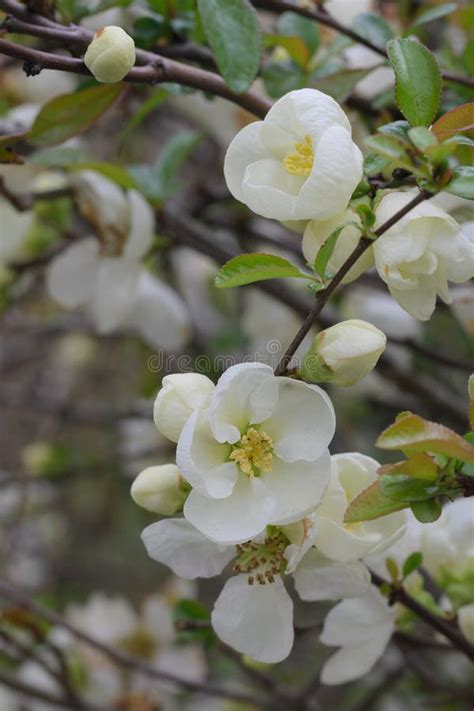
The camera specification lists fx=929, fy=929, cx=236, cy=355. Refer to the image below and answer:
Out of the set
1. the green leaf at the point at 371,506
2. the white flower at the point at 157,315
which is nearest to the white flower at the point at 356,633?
the green leaf at the point at 371,506

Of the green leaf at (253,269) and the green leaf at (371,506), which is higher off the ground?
the green leaf at (253,269)

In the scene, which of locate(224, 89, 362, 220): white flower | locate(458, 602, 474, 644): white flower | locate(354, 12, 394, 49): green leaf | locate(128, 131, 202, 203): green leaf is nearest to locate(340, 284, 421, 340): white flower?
locate(128, 131, 202, 203): green leaf

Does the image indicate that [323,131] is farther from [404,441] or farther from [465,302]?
[465,302]

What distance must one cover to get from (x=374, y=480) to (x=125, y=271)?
0.57 meters

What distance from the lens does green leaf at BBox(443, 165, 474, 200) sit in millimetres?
529

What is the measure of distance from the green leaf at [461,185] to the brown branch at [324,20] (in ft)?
1.06

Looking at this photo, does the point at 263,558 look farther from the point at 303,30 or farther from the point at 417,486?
the point at 303,30

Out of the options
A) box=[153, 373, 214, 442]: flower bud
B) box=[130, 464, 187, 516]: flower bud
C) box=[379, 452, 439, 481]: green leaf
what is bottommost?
box=[130, 464, 187, 516]: flower bud

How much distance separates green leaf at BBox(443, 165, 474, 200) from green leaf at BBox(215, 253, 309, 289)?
0.10 meters

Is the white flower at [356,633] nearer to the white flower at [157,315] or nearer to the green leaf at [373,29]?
the green leaf at [373,29]

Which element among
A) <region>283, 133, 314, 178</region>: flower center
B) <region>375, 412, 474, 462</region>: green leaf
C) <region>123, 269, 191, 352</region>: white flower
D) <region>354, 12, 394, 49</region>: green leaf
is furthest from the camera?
<region>123, 269, 191, 352</region>: white flower

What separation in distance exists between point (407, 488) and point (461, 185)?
0.18 metres

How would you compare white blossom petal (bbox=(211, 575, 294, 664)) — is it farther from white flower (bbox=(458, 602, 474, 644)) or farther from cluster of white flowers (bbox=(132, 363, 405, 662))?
white flower (bbox=(458, 602, 474, 644))

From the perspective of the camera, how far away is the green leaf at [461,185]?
53 cm
